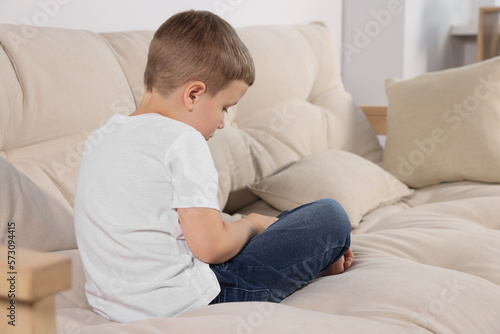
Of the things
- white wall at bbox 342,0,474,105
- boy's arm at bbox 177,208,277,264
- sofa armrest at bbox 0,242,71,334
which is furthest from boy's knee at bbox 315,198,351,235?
white wall at bbox 342,0,474,105

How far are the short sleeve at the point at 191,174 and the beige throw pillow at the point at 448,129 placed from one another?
126cm

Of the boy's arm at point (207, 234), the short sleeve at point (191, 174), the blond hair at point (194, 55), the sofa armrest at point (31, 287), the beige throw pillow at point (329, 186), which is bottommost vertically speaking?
the beige throw pillow at point (329, 186)

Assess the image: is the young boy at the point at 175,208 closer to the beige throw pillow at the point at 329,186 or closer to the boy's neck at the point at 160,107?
the boy's neck at the point at 160,107

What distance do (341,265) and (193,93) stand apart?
1.47 ft

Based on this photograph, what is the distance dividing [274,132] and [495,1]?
239 cm

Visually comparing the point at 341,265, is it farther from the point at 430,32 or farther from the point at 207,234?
the point at 430,32

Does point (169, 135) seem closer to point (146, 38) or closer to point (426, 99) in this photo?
point (146, 38)

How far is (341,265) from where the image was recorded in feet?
4.02

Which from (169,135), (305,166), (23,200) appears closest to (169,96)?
(169,135)

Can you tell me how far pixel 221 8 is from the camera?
2.35 m

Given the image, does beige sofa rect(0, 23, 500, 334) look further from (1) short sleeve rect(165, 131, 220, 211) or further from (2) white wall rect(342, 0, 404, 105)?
(2) white wall rect(342, 0, 404, 105)

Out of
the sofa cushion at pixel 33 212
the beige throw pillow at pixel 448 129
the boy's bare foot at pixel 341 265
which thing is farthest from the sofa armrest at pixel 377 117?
the sofa cushion at pixel 33 212

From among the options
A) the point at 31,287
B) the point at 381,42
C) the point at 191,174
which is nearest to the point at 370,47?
the point at 381,42

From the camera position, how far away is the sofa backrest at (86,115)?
118 cm
